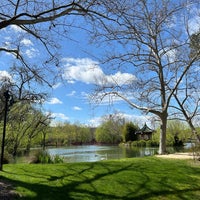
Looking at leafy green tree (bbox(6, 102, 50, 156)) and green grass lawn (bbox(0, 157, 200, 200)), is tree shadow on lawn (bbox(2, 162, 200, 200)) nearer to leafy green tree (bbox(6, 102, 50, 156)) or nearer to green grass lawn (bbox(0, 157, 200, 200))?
green grass lawn (bbox(0, 157, 200, 200))

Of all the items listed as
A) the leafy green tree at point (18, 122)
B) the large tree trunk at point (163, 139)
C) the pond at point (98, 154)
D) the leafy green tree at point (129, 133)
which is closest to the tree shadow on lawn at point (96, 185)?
the large tree trunk at point (163, 139)

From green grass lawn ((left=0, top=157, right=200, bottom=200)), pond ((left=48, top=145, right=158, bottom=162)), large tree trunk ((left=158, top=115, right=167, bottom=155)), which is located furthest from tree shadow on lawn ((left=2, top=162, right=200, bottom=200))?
pond ((left=48, top=145, right=158, bottom=162))

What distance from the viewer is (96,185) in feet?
23.7

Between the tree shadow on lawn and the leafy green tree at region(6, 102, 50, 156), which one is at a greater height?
the leafy green tree at region(6, 102, 50, 156)

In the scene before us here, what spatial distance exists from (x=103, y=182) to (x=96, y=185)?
0.34 meters

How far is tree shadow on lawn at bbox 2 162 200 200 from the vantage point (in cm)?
649

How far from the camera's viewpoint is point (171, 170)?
9.57 metres

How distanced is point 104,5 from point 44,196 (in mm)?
4442

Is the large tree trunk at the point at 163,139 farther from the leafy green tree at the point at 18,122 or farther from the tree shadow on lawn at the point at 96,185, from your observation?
the leafy green tree at the point at 18,122

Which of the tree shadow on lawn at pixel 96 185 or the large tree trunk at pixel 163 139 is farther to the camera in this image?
the large tree trunk at pixel 163 139

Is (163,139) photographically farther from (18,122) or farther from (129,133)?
(129,133)

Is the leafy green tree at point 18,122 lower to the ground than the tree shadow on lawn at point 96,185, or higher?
higher

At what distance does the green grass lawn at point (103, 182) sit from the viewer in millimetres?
6555

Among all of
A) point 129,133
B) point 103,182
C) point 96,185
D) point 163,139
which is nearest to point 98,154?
point 163,139
